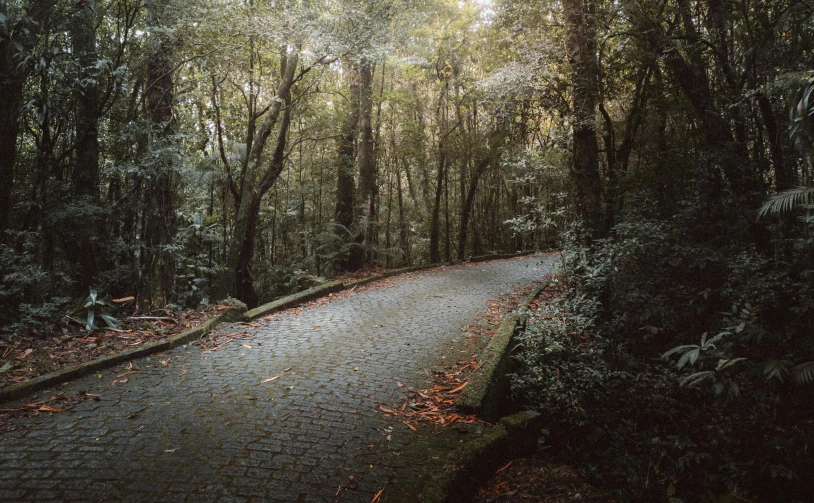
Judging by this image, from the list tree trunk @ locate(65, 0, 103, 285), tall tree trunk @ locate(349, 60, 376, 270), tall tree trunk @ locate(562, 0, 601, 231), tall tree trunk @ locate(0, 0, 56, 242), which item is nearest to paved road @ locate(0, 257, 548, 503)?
tall tree trunk @ locate(0, 0, 56, 242)

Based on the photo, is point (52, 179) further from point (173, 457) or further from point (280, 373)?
point (173, 457)

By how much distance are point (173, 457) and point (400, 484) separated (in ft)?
5.78

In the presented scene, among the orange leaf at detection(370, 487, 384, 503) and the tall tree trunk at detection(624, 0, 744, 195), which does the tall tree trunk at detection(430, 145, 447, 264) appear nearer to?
the tall tree trunk at detection(624, 0, 744, 195)

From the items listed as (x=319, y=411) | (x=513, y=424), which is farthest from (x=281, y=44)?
(x=513, y=424)

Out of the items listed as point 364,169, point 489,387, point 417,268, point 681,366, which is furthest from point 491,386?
point 417,268

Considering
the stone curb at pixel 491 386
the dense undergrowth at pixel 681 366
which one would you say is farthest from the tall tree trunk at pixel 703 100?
the stone curb at pixel 491 386

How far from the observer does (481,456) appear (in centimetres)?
366

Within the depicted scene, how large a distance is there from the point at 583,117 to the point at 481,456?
21.0 ft

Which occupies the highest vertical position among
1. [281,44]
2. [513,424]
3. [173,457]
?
[281,44]

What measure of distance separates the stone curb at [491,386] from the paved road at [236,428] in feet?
2.40

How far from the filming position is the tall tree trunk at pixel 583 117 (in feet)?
25.1

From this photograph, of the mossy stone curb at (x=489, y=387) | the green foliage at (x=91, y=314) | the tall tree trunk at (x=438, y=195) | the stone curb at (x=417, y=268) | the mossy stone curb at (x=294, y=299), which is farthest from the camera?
the tall tree trunk at (x=438, y=195)

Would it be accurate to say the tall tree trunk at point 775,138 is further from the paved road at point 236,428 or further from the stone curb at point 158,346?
the stone curb at point 158,346

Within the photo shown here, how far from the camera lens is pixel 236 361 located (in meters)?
5.79
